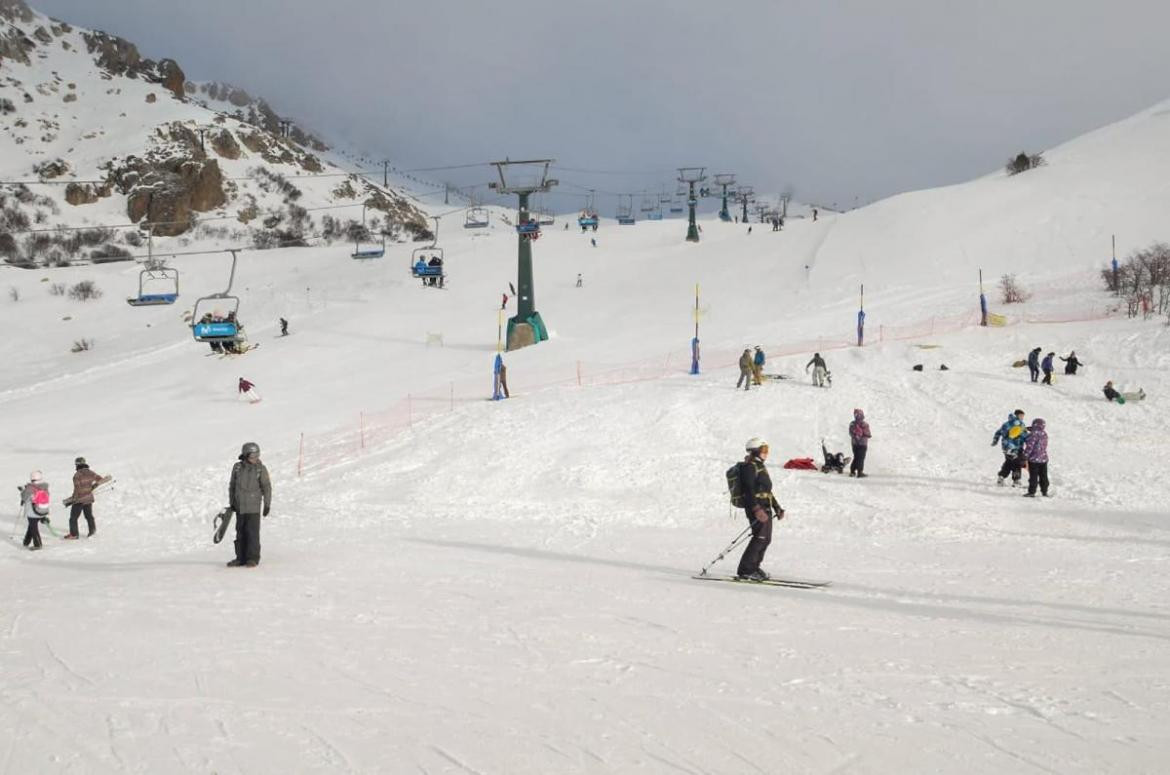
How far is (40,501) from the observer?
13.1 m

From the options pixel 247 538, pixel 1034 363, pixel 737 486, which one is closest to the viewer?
pixel 737 486

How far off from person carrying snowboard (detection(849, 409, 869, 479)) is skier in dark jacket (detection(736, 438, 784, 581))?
8.04 metres

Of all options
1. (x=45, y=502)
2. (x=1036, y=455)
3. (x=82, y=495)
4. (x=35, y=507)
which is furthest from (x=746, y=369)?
(x=35, y=507)

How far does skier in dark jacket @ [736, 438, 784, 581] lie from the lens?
906 cm

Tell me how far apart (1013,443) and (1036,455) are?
2.94ft

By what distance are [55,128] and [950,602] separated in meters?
130

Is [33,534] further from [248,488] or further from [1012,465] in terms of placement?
[1012,465]

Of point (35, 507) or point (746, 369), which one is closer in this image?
point (35, 507)

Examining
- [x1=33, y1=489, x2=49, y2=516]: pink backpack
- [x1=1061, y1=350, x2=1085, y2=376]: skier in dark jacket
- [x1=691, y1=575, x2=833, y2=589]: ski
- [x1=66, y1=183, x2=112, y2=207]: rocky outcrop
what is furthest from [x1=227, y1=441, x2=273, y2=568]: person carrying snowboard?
[x1=66, y1=183, x2=112, y2=207]: rocky outcrop

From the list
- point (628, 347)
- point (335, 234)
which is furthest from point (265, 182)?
point (628, 347)

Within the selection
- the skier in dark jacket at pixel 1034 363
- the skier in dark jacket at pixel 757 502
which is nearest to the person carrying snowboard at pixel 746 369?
the skier in dark jacket at pixel 1034 363

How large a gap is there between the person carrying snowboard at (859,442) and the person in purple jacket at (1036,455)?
2759 mm

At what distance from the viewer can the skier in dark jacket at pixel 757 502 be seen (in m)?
9.06

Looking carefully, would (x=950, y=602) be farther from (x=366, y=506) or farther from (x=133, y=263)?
(x=133, y=263)
